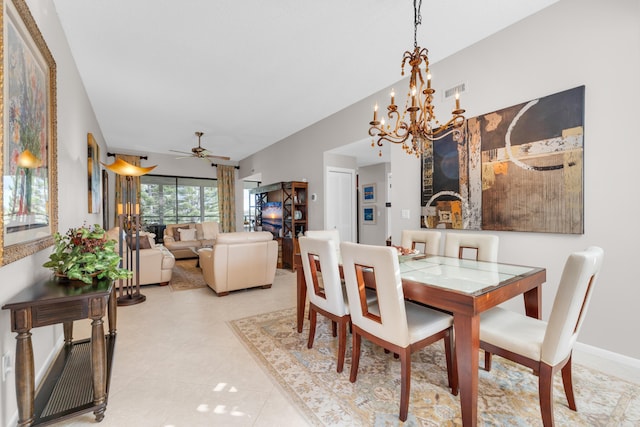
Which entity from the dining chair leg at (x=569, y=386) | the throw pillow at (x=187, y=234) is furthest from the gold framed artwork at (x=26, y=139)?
the throw pillow at (x=187, y=234)

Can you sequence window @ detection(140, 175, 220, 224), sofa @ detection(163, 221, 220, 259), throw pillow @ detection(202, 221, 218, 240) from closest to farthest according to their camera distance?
1. sofa @ detection(163, 221, 220, 259)
2. throw pillow @ detection(202, 221, 218, 240)
3. window @ detection(140, 175, 220, 224)

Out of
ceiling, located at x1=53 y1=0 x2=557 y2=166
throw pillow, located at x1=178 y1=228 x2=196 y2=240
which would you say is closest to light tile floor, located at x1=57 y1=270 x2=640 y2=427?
ceiling, located at x1=53 y1=0 x2=557 y2=166

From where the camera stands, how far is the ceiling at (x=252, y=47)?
93.4 inches

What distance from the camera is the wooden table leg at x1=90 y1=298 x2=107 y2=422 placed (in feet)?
4.90

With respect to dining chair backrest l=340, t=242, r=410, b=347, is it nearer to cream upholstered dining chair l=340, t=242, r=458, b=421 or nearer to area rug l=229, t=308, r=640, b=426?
cream upholstered dining chair l=340, t=242, r=458, b=421

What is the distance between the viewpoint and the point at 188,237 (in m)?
7.25

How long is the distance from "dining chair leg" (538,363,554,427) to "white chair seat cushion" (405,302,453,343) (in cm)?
49

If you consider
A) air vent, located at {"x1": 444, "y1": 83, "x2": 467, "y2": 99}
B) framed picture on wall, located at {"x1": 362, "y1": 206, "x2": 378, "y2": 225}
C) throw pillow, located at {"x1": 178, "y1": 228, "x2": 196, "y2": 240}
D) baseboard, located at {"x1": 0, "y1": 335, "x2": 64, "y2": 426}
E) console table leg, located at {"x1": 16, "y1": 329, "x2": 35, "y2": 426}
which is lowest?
baseboard, located at {"x1": 0, "y1": 335, "x2": 64, "y2": 426}

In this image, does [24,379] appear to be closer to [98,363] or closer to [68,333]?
[98,363]

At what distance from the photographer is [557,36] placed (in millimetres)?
2383

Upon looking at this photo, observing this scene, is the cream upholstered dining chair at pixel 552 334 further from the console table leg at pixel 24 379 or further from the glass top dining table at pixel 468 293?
the console table leg at pixel 24 379

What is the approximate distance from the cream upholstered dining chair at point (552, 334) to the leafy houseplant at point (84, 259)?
7.38 feet

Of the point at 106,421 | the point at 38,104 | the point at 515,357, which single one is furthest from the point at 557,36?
the point at 106,421

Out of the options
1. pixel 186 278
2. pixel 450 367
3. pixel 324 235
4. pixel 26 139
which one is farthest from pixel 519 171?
pixel 186 278
